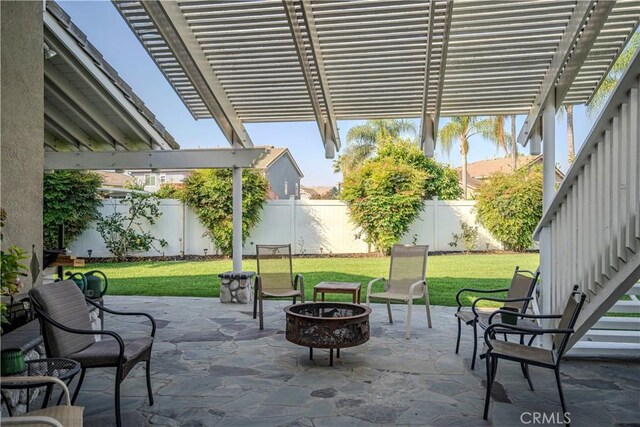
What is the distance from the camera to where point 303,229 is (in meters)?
14.2

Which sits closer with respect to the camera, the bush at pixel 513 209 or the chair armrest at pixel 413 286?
the chair armrest at pixel 413 286

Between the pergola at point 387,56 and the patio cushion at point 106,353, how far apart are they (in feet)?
12.3

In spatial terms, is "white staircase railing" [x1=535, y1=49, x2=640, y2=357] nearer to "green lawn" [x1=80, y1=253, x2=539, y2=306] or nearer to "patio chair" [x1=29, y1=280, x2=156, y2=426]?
"patio chair" [x1=29, y1=280, x2=156, y2=426]

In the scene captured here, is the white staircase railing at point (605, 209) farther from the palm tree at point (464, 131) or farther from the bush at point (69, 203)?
the palm tree at point (464, 131)

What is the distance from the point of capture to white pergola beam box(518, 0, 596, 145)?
491cm

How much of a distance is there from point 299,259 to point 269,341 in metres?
7.99

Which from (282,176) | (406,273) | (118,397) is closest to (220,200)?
(406,273)

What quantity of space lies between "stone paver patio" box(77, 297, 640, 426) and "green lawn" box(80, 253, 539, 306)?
2955 mm

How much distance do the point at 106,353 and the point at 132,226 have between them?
1125cm

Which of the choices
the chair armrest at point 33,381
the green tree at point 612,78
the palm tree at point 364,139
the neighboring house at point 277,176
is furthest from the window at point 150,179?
the chair armrest at point 33,381

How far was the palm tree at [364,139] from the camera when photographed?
27984mm

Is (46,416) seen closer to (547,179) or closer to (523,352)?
(523,352)

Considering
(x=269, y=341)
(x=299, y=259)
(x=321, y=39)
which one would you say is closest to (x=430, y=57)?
(x=321, y=39)

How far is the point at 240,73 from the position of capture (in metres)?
6.51
